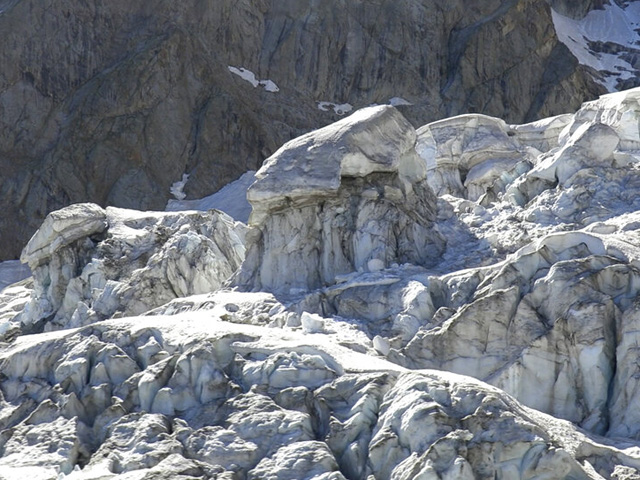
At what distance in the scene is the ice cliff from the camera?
861 inches

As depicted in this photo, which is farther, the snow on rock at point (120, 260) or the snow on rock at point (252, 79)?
the snow on rock at point (252, 79)

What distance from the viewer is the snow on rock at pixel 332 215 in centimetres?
3162

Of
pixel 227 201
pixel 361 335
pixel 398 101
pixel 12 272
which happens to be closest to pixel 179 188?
pixel 227 201

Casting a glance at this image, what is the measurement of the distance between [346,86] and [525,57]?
31.3ft

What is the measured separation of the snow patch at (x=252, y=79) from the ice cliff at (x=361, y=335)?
41.4 metres

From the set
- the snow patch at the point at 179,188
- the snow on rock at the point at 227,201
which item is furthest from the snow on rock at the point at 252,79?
the snow patch at the point at 179,188

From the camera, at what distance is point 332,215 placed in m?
32.0

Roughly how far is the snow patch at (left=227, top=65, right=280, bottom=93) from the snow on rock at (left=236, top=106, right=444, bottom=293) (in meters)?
47.3

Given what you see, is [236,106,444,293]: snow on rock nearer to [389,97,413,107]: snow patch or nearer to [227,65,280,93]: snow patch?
[389,97,413,107]: snow patch

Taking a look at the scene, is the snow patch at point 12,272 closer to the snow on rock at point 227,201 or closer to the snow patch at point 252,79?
the snow on rock at point 227,201

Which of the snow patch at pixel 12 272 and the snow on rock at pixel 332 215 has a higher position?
the snow on rock at pixel 332 215

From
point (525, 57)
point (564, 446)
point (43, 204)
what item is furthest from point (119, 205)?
point (564, 446)

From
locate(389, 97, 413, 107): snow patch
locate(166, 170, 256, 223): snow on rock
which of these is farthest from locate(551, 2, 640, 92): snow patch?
locate(166, 170, 256, 223): snow on rock

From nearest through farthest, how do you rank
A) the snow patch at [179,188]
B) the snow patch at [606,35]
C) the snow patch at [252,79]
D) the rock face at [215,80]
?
1. the snow patch at [179,188]
2. the rock face at [215,80]
3. the snow patch at [252,79]
4. the snow patch at [606,35]
